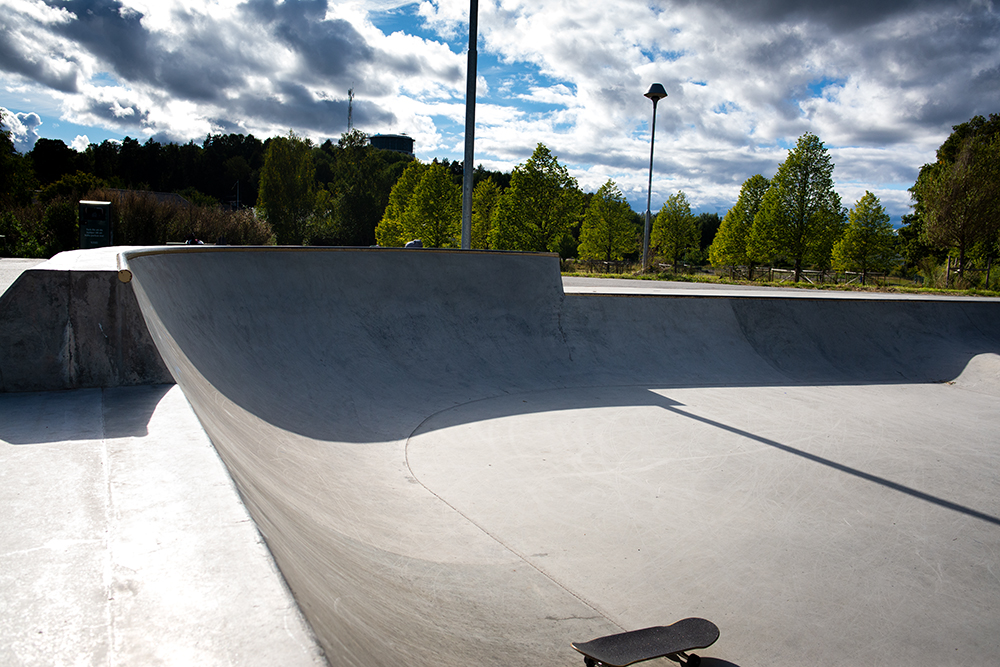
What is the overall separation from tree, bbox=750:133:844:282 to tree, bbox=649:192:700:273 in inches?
500

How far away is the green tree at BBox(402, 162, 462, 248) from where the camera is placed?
129ft

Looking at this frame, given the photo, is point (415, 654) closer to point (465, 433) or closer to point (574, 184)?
point (465, 433)

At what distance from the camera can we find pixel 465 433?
561cm

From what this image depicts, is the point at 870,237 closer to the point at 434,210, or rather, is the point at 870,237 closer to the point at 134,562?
the point at 434,210

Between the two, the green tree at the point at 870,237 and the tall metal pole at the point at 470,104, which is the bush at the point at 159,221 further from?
the green tree at the point at 870,237

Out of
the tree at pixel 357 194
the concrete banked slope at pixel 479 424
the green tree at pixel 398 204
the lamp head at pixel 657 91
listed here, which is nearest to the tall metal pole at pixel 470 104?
the concrete banked slope at pixel 479 424

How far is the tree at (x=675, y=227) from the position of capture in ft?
146

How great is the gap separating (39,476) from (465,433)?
3.75m

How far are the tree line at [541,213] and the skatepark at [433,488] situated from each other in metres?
16.1

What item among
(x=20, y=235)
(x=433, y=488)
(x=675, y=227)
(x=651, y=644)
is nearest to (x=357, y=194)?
(x=675, y=227)

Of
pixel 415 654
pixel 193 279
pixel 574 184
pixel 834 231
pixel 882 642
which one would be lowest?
pixel 882 642

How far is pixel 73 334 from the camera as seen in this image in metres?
3.43

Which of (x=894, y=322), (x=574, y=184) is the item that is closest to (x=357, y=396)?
(x=894, y=322)

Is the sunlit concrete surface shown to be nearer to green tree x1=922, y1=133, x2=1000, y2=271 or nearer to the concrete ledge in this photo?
the concrete ledge
